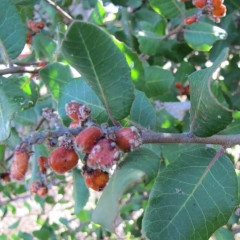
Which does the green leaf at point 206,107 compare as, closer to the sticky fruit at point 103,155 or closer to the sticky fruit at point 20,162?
the sticky fruit at point 103,155

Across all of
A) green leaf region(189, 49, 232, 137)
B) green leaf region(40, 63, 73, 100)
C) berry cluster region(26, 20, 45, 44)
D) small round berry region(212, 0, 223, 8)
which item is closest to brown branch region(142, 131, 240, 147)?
green leaf region(189, 49, 232, 137)

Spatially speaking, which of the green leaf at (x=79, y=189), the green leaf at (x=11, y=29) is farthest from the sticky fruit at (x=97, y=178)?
the green leaf at (x=79, y=189)

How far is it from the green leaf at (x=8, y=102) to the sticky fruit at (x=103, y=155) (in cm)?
35

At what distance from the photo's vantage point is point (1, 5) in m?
1.45

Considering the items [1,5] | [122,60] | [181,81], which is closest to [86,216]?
[181,81]

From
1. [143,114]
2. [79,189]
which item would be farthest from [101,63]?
[79,189]

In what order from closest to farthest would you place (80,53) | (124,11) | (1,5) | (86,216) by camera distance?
(80,53), (1,5), (124,11), (86,216)

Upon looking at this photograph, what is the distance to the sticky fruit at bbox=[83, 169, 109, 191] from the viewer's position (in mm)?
1005

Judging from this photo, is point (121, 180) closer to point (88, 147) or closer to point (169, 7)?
point (88, 147)

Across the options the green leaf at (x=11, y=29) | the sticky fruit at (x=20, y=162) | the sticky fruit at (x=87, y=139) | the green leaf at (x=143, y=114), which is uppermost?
the green leaf at (x=11, y=29)

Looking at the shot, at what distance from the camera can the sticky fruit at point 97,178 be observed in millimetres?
1005

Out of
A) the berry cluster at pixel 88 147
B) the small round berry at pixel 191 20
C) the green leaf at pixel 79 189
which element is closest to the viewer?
the berry cluster at pixel 88 147

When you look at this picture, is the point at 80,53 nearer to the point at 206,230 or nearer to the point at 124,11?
the point at 206,230

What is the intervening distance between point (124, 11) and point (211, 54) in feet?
2.30
